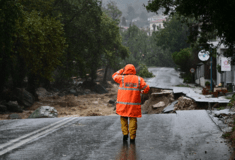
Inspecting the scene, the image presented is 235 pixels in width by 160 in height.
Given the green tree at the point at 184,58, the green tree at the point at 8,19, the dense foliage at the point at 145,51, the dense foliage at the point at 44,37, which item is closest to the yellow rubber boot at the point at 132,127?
the green tree at the point at 8,19

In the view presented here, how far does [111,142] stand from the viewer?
227 inches

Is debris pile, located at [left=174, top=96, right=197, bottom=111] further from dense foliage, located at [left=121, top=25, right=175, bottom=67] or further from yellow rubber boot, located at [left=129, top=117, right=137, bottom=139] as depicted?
dense foliage, located at [left=121, top=25, right=175, bottom=67]

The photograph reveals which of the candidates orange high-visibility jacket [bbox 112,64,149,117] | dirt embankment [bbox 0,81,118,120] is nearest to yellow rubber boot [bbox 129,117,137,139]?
orange high-visibility jacket [bbox 112,64,149,117]

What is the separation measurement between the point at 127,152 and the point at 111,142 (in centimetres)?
89

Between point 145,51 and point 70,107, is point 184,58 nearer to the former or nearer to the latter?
point 70,107

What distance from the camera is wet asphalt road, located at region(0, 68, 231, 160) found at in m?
4.74

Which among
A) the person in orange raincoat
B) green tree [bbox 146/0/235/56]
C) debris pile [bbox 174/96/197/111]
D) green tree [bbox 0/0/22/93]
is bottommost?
debris pile [bbox 174/96/197/111]

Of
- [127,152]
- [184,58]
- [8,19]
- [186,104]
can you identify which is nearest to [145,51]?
[184,58]

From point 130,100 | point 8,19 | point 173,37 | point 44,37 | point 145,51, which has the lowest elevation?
point 130,100

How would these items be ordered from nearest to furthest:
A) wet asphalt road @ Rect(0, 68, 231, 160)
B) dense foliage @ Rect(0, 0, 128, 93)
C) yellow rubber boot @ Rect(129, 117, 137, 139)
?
wet asphalt road @ Rect(0, 68, 231, 160) < yellow rubber boot @ Rect(129, 117, 137, 139) < dense foliage @ Rect(0, 0, 128, 93)

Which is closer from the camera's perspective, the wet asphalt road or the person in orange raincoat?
the wet asphalt road

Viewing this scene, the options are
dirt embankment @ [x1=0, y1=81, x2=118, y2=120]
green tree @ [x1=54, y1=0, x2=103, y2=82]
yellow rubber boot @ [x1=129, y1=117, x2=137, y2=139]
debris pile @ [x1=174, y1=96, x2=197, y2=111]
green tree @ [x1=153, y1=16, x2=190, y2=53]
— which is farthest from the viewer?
green tree @ [x1=153, y1=16, x2=190, y2=53]

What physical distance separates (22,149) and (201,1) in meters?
5.19

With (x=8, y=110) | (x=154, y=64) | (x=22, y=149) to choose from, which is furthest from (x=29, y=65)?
(x=154, y=64)
